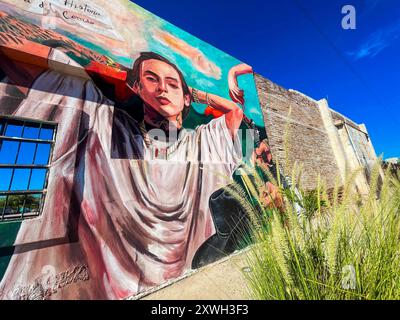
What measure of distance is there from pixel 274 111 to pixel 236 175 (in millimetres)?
3947

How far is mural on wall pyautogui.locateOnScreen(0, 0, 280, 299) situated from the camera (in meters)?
2.59

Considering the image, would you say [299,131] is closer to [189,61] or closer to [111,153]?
[189,61]

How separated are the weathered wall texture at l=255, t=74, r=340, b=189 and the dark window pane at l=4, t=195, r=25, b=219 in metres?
6.28

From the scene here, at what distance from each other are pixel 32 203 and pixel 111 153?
1.30m

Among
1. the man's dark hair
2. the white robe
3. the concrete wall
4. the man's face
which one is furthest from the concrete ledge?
the concrete wall

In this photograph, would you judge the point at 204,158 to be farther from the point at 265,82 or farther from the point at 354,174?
the point at 265,82

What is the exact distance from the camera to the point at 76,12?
3.65 metres

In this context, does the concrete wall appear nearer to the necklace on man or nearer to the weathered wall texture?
the weathered wall texture

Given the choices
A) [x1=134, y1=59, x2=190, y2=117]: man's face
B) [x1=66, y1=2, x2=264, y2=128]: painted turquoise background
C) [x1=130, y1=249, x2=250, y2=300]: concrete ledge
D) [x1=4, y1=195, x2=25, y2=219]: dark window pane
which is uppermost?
[x1=66, y1=2, x2=264, y2=128]: painted turquoise background

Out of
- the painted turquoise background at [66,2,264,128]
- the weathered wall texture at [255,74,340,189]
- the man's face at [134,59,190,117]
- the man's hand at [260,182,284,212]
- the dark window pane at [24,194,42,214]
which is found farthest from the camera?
the weathered wall texture at [255,74,340,189]

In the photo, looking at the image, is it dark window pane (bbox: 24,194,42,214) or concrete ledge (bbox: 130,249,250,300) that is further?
concrete ledge (bbox: 130,249,250,300)

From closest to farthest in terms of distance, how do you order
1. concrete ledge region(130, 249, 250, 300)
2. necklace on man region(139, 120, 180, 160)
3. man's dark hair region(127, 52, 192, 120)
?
concrete ledge region(130, 249, 250, 300) < necklace on man region(139, 120, 180, 160) < man's dark hair region(127, 52, 192, 120)
